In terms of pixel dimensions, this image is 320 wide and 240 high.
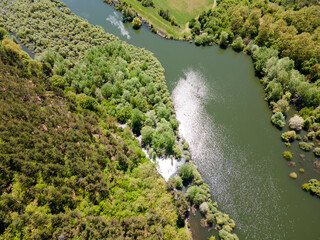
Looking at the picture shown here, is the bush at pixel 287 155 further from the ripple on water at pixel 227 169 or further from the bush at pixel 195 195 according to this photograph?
the bush at pixel 195 195

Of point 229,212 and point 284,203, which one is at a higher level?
point 284,203

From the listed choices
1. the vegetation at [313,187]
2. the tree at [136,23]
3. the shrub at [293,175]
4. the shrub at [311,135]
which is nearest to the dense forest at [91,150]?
the tree at [136,23]

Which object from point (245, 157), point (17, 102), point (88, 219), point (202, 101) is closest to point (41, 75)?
point (17, 102)

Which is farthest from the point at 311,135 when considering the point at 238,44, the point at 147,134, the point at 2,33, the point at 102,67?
the point at 2,33

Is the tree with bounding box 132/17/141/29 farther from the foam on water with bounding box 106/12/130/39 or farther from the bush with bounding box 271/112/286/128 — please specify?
the bush with bounding box 271/112/286/128

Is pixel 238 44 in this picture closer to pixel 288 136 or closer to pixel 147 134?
pixel 288 136

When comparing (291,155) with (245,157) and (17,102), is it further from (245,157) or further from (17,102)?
(17,102)
